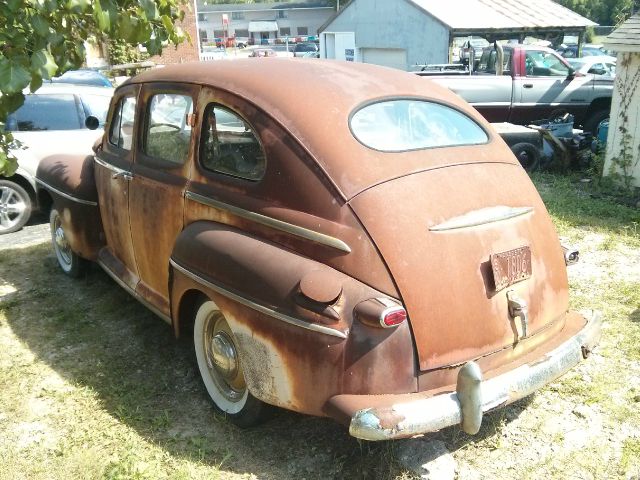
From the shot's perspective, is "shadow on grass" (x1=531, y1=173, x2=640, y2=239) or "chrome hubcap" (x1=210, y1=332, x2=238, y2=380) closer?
"chrome hubcap" (x1=210, y1=332, x2=238, y2=380)

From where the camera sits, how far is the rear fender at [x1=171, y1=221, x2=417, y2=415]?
103 inches

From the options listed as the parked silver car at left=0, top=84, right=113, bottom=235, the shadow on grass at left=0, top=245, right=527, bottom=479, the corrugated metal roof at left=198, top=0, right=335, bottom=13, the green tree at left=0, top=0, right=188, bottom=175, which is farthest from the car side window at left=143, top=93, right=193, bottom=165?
the corrugated metal roof at left=198, top=0, right=335, bottom=13

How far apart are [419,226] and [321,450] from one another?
1.32 metres

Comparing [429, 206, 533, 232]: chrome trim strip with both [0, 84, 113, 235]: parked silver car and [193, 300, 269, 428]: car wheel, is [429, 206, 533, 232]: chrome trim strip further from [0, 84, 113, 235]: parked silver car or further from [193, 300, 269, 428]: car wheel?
[0, 84, 113, 235]: parked silver car

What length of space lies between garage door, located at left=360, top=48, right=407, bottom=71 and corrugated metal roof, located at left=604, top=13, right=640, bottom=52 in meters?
16.5

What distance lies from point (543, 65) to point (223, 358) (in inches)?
426

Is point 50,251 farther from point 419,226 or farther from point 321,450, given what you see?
point 419,226

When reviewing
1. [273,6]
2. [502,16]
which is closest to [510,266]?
[502,16]

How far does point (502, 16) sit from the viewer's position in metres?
20.6

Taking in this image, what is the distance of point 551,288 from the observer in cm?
320

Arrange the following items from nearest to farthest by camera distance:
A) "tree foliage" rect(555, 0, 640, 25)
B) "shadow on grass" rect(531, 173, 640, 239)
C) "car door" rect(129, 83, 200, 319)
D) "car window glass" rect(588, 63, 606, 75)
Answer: "car door" rect(129, 83, 200, 319) < "shadow on grass" rect(531, 173, 640, 239) < "car window glass" rect(588, 63, 606, 75) < "tree foliage" rect(555, 0, 640, 25)

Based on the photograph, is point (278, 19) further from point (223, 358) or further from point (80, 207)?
point (223, 358)

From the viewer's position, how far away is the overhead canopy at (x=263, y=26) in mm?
80500

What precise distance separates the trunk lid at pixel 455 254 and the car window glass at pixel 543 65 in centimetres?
977
